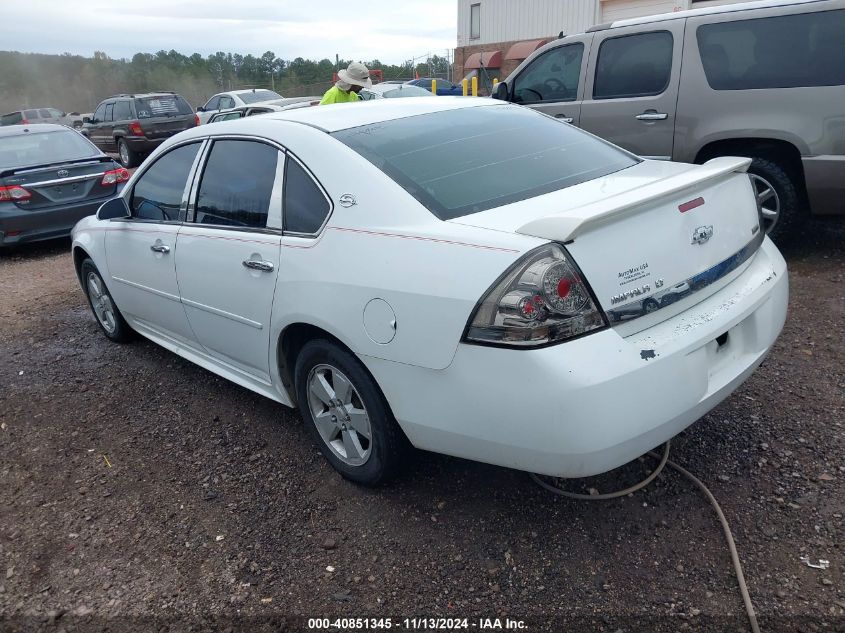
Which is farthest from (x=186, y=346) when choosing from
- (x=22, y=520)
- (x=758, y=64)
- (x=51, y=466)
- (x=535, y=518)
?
(x=758, y=64)

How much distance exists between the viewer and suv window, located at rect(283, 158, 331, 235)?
115 inches

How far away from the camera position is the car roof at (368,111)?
3.25 meters

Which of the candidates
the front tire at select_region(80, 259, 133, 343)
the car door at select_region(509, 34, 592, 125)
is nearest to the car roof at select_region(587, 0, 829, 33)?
the car door at select_region(509, 34, 592, 125)

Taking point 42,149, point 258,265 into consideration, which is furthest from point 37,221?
point 258,265

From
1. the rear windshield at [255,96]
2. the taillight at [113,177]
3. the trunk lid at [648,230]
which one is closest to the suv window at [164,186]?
the trunk lid at [648,230]

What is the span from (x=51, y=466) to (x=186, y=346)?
0.96 m

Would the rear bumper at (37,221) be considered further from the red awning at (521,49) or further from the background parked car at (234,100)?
the red awning at (521,49)

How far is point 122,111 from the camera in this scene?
659 inches

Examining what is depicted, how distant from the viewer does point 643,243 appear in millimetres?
2396

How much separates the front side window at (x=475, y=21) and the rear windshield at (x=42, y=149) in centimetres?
2243

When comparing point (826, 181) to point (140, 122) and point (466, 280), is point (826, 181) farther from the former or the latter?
point (140, 122)

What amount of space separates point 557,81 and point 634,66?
83cm

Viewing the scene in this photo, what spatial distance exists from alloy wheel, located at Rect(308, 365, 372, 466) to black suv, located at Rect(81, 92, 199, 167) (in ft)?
47.7

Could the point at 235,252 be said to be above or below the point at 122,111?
below
